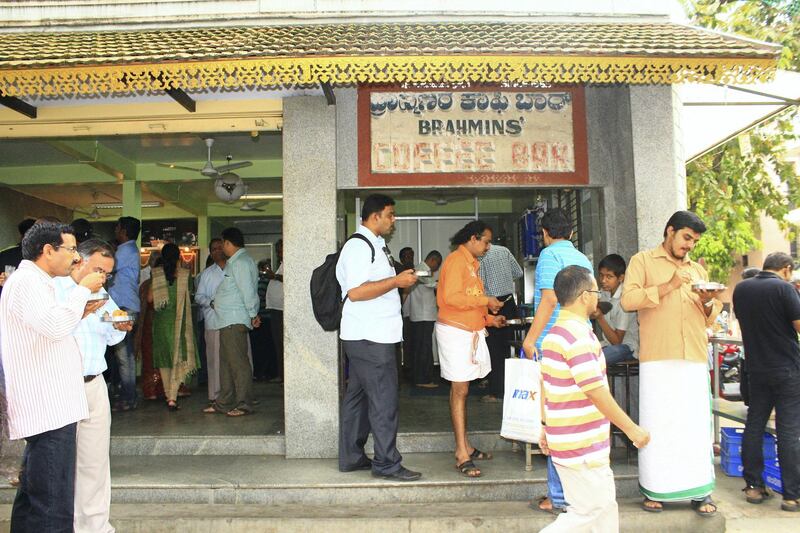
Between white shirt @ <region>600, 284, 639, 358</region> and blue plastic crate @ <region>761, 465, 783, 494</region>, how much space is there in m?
1.35

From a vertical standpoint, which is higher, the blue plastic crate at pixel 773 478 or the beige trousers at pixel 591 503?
the beige trousers at pixel 591 503

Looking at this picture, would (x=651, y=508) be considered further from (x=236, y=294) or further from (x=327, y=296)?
(x=236, y=294)

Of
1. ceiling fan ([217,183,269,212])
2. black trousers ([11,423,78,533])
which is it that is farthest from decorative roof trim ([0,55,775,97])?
ceiling fan ([217,183,269,212])

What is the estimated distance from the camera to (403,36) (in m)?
5.99

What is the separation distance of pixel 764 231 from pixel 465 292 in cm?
2536

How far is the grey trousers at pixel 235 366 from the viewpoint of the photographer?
22.6 ft

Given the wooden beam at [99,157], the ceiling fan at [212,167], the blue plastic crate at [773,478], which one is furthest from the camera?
the ceiling fan at [212,167]

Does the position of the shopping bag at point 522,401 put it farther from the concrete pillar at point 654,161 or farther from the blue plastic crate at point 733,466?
the blue plastic crate at point 733,466

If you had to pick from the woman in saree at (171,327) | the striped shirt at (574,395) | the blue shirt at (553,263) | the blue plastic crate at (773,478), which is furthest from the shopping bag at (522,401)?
the woman in saree at (171,327)

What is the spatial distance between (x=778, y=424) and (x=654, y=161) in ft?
7.83

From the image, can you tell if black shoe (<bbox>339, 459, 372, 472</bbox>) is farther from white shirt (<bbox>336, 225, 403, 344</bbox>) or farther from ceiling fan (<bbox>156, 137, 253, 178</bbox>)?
ceiling fan (<bbox>156, 137, 253, 178</bbox>)

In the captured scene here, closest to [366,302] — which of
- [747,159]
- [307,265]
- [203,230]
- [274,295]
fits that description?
[307,265]

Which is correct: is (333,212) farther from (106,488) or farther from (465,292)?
(106,488)

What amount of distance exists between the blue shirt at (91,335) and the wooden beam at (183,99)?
7.70 feet
